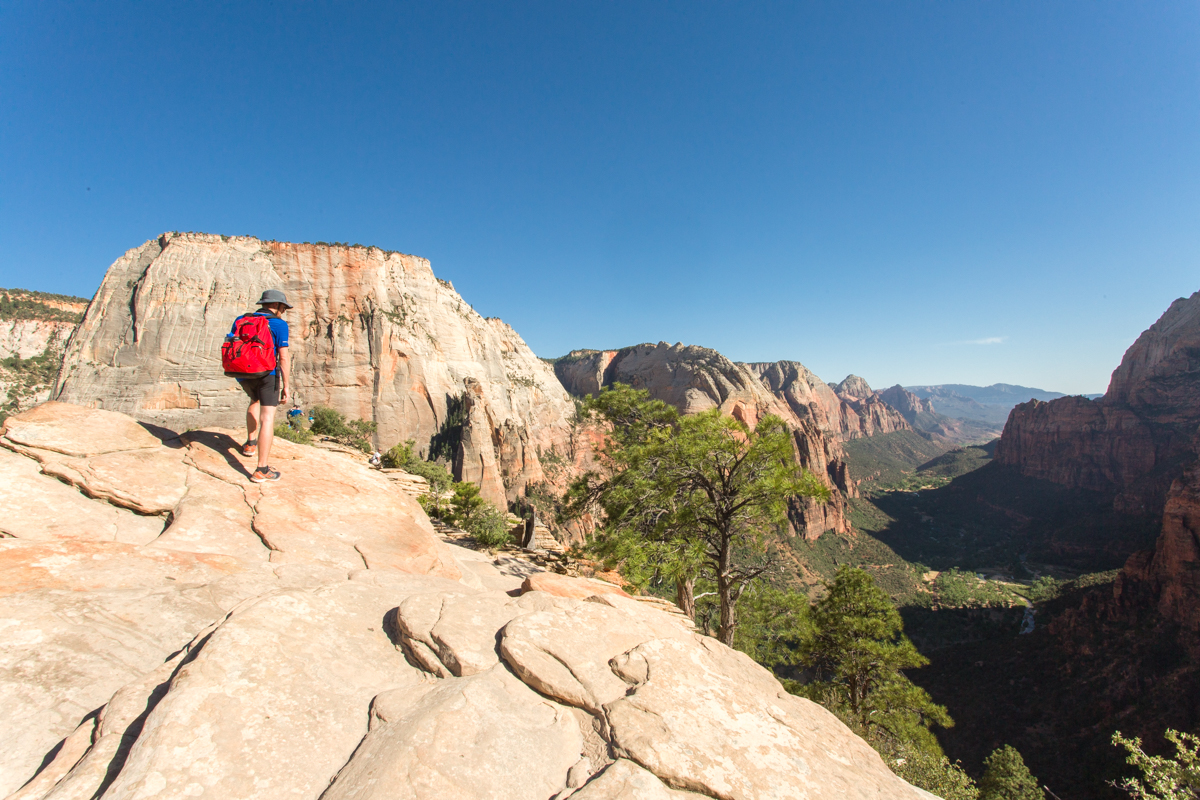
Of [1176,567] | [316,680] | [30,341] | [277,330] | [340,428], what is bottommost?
[1176,567]

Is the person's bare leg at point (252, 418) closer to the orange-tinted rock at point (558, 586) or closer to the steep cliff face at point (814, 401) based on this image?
the orange-tinted rock at point (558, 586)

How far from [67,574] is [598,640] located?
15.1 ft

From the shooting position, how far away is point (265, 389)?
20.8 feet

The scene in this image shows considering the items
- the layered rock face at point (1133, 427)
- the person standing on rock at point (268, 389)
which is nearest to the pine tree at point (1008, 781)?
the person standing on rock at point (268, 389)

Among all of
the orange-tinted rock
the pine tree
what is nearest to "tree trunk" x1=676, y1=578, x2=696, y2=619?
the orange-tinted rock

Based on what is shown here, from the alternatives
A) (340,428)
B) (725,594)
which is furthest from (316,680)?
(340,428)

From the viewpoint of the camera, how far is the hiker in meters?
6.09

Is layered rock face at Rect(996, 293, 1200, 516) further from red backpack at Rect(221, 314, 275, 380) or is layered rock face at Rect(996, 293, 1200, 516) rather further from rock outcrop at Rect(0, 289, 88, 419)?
rock outcrop at Rect(0, 289, 88, 419)

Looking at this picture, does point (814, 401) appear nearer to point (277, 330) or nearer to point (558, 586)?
point (558, 586)

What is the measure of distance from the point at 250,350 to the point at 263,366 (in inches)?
10.7

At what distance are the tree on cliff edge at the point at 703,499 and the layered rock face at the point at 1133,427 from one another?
91697mm

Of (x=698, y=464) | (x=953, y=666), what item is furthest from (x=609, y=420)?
(x=953, y=666)

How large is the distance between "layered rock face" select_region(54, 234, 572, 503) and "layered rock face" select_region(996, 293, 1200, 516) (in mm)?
93685

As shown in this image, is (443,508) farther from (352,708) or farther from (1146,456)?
(1146,456)
